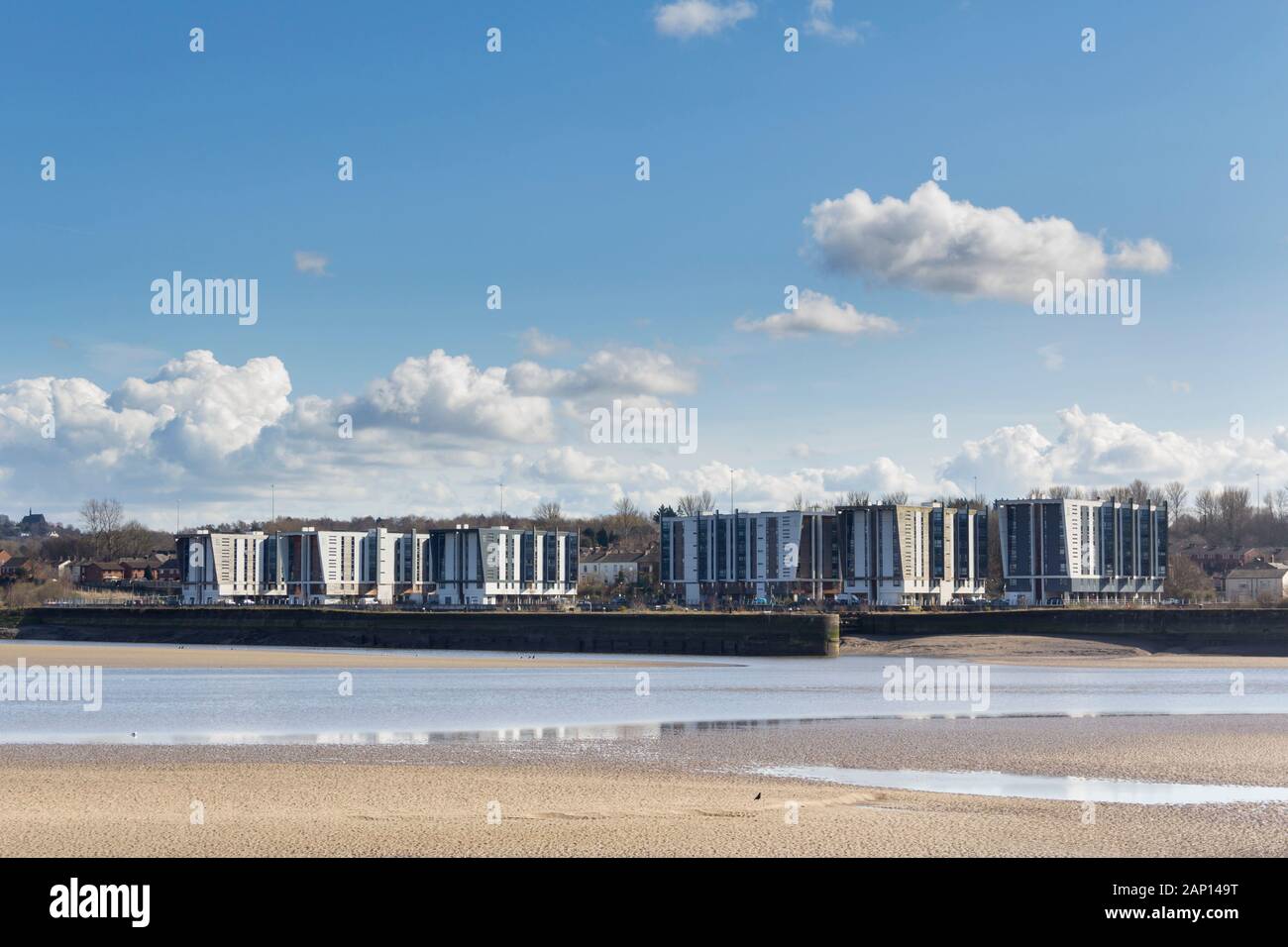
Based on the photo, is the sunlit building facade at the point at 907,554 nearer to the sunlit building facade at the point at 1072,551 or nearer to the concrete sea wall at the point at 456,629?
the sunlit building facade at the point at 1072,551

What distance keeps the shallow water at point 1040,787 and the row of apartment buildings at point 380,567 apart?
144624 millimetres

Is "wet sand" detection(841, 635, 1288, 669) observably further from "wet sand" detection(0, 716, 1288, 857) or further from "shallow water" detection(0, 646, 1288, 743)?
"wet sand" detection(0, 716, 1288, 857)

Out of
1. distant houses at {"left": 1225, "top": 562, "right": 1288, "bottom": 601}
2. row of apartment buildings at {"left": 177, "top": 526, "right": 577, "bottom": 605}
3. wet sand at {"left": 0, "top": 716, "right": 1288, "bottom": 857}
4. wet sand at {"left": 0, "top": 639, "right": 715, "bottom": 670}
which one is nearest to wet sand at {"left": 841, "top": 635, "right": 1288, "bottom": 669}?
wet sand at {"left": 0, "top": 639, "right": 715, "bottom": 670}

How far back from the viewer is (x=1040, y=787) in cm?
2652

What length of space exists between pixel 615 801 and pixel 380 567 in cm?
16096

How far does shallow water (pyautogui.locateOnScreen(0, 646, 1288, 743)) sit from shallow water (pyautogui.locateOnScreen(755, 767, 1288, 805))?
986cm

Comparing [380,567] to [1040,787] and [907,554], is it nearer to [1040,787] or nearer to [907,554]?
[907,554]

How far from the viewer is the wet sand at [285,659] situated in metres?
80.4

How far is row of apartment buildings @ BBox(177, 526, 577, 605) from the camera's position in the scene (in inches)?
6831

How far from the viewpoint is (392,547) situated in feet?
599

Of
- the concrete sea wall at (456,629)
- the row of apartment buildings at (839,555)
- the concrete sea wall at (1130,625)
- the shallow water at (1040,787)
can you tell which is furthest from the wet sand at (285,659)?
the row of apartment buildings at (839,555)

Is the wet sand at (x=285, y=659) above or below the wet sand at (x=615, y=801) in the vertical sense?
below

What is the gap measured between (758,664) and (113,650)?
49.3 metres
